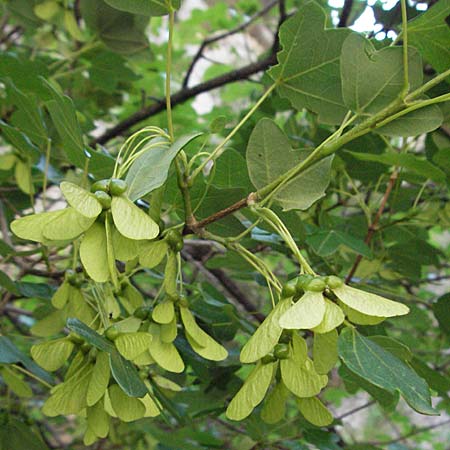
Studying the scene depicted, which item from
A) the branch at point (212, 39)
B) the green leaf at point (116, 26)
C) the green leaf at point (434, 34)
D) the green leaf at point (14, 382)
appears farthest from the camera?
the branch at point (212, 39)

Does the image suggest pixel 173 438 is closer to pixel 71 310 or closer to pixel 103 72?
pixel 71 310

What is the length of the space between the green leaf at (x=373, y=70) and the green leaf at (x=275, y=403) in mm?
318

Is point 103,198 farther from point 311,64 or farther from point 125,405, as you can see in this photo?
point 311,64

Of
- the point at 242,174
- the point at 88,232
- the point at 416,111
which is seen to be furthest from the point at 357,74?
the point at 88,232

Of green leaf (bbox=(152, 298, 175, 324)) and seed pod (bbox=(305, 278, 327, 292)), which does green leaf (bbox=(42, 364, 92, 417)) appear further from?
seed pod (bbox=(305, 278, 327, 292))

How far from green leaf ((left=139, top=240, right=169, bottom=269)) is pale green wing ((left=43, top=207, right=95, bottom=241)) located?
0.31 ft

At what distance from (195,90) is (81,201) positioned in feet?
A: 3.19

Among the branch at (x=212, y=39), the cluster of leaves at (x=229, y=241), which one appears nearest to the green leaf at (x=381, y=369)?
the cluster of leaves at (x=229, y=241)

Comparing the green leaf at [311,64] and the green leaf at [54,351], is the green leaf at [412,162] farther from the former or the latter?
the green leaf at [54,351]

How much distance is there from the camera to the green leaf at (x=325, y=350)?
54cm

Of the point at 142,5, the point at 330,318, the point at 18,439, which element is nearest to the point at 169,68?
the point at 142,5

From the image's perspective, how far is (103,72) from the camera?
1434 millimetres

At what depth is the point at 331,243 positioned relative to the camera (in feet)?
3.02

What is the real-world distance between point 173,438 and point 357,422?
4309 mm
